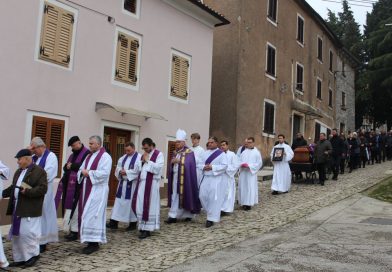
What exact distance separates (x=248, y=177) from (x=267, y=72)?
10.1 meters

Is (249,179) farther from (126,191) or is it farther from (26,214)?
(26,214)

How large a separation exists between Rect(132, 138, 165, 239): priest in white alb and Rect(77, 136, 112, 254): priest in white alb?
3.79 ft

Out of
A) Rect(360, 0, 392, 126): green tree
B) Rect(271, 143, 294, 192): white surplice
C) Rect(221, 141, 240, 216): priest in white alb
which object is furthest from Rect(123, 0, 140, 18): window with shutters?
Rect(360, 0, 392, 126): green tree

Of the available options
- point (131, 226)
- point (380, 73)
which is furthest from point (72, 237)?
point (380, 73)

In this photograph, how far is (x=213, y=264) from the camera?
6.95 meters

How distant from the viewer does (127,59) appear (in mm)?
12984

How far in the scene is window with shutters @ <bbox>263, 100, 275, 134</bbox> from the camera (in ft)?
71.1

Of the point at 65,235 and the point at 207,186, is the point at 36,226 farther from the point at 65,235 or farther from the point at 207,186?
the point at 207,186

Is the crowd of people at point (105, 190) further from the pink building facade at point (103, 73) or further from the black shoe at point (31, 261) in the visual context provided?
the pink building facade at point (103, 73)

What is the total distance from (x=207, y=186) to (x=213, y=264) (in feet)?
12.1

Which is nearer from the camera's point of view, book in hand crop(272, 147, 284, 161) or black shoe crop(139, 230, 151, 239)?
black shoe crop(139, 230, 151, 239)

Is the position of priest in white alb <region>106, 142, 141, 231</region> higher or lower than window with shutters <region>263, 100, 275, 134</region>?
lower

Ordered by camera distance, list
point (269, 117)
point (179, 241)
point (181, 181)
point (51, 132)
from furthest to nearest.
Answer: point (269, 117) → point (51, 132) → point (181, 181) → point (179, 241)

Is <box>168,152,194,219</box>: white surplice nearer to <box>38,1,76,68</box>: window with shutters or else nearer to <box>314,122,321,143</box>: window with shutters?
<box>38,1,76,68</box>: window with shutters
